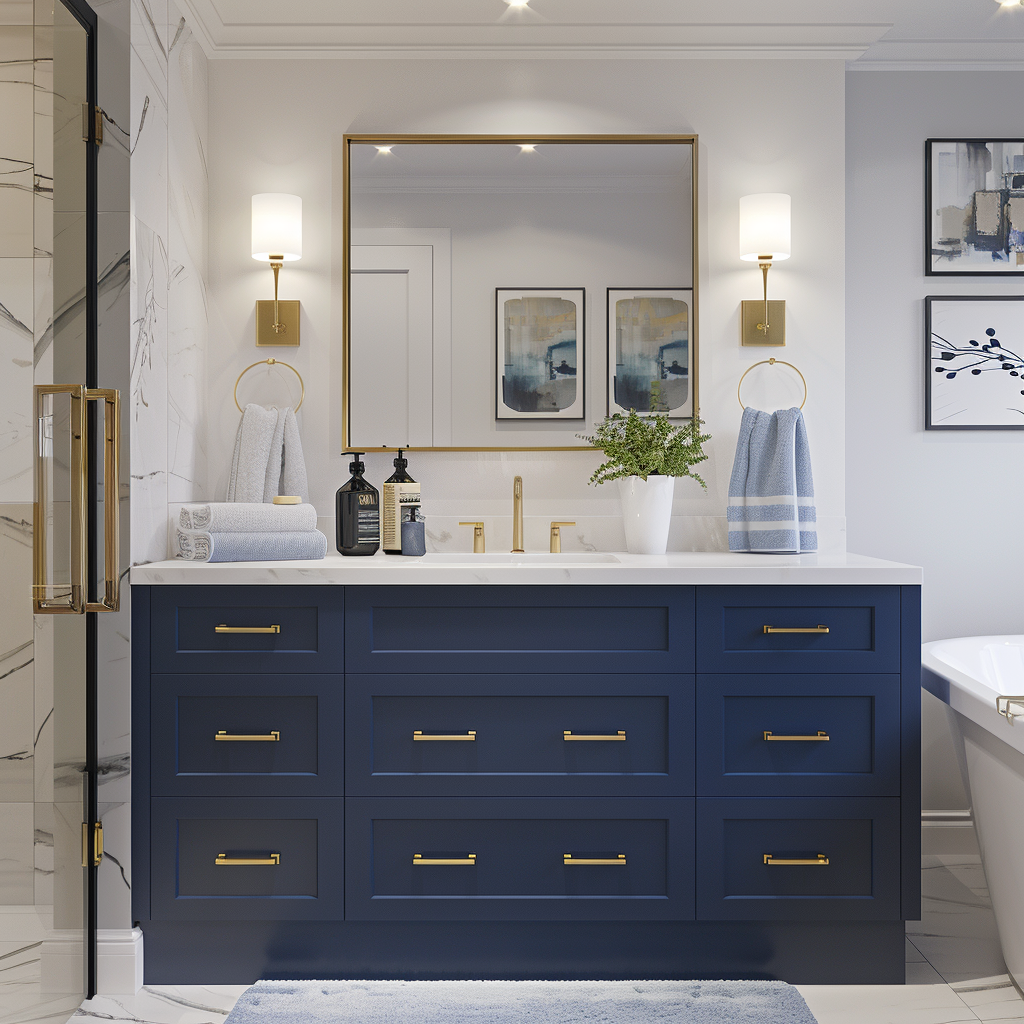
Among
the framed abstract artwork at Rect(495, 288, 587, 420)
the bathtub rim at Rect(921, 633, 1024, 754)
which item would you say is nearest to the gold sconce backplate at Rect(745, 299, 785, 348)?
the framed abstract artwork at Rect(495, 288, 587, 420)

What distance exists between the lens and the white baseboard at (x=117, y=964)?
72.4 inches

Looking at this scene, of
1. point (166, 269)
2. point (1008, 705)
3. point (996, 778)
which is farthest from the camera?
point (166, 269)

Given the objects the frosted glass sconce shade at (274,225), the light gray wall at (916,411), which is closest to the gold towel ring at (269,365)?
the frosted glass sconce shade at (274,225)

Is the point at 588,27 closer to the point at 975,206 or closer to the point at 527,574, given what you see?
the point at 975,206

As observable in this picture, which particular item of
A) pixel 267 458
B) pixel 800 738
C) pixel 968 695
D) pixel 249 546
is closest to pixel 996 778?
pixel 968 695

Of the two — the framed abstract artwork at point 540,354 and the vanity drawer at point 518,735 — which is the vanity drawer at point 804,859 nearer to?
the vanity drawer at point 518,735

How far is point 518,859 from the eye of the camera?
1.85 m

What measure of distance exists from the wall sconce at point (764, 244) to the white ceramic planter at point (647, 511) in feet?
1.73

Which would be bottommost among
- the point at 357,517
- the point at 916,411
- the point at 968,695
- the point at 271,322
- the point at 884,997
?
the point at 884,997

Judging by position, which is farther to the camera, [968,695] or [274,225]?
[274,225]

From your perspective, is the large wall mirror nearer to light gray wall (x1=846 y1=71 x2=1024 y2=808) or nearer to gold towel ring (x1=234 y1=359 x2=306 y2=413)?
gold towel ring (x1=234 y1=359 x2=306 y2=413)

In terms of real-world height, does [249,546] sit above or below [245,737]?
above

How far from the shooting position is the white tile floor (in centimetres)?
161

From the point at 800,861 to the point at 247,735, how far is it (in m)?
1.27
